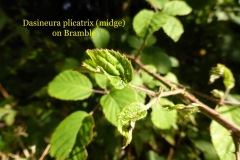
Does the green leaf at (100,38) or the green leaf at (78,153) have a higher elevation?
the green leaf at (100,38)

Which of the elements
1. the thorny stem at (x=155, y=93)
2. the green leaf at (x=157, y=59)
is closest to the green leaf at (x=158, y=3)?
the green leaf at (x=157, y=59)

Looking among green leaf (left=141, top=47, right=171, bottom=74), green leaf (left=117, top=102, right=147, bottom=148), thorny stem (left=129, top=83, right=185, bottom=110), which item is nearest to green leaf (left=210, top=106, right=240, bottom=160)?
thorny stem (left=129, top=83, right=185, bottom=110)

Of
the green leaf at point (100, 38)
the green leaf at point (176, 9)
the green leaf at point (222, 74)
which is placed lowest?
the green leaf at point (222, 74)

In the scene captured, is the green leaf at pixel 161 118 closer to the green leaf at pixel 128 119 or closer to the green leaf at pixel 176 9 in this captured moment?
the green leaf at pixel 176 9

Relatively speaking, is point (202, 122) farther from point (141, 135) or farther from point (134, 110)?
point (134, 110)

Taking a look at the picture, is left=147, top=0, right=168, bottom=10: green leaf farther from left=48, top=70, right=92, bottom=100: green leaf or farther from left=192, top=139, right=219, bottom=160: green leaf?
left=192, top=139, right=219, bottom=160: green leaf

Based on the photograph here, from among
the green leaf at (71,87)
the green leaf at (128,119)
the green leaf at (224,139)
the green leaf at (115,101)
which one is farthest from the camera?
the green leaf at (71,87)

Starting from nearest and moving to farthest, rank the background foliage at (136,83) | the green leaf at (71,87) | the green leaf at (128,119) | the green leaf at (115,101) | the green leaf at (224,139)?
1. the green leaf at (128,119)
2. the green leaf at (224,139)
3. the green leaf at (115,101)
4. the green leaf at (71,87)
5. the background foliage at (136,83)
